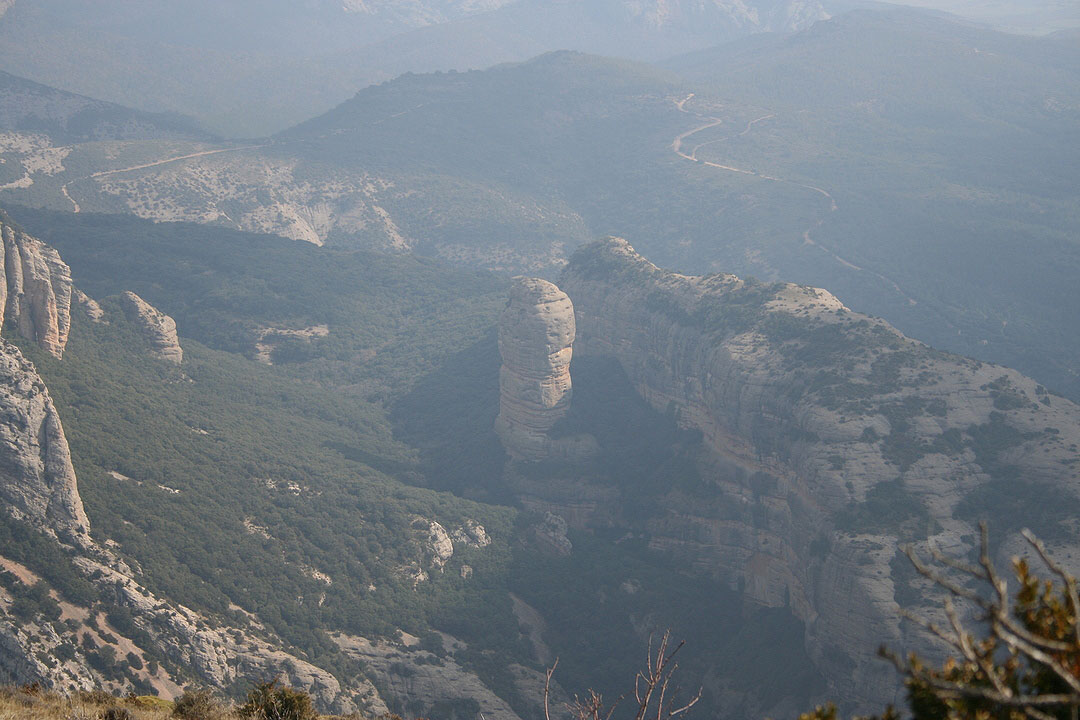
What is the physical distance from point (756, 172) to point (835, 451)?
99527 millimetres

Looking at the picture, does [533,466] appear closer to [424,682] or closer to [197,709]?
[424,682]

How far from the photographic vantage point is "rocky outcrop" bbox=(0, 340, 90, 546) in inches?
1487

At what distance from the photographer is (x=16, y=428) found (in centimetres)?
3900

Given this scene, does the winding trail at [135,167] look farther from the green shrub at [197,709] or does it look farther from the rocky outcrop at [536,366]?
the green shrub at [197,709]

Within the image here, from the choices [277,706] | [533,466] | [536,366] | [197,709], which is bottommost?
[533,466]

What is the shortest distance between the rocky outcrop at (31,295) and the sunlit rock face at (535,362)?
93.1 feet

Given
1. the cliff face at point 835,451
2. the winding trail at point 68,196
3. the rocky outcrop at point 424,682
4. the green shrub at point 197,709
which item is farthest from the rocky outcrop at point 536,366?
the winding trail at point 68,196

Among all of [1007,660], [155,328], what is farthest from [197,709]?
[155,328]

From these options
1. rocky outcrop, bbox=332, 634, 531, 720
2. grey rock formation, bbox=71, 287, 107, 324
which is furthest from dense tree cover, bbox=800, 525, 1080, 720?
grey rock formation, bbox=71, 287, 107, 324

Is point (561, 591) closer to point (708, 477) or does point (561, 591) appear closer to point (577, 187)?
point (708, 477)

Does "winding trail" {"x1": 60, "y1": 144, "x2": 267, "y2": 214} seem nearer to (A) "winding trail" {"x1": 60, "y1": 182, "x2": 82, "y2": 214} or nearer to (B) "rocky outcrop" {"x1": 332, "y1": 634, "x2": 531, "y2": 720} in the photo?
(A) "winding trail" {"x1": 60, "y1": 182, "x2": 82, "y2": 214}

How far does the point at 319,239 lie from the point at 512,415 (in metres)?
67.2

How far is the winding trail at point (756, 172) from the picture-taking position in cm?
10870

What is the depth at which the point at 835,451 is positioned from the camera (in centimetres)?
4966
